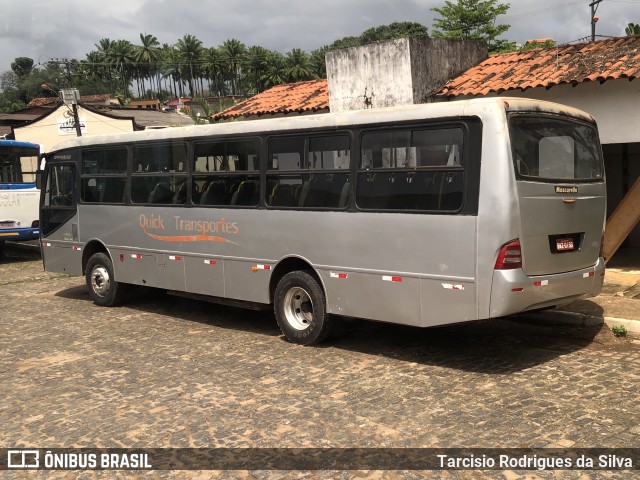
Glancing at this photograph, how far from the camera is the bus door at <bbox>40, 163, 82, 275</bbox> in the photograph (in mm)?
12016

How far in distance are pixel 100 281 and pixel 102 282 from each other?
0.06m

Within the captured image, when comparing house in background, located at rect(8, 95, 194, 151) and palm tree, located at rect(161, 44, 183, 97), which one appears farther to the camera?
palm tree, located at rect(161, 44, 183, 97)

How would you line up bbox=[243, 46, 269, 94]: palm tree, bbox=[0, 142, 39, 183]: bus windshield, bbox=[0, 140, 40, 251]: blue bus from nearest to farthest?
bbox=[0, 140, 40, 251]: blue bus, bbox=[0, 142, 39, 183]: bus windshield, bbox=[243, 46, 269, 94]: palm tree

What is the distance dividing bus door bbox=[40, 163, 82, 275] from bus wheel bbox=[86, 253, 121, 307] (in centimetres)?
36

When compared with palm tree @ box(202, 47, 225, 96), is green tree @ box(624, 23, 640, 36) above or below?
below

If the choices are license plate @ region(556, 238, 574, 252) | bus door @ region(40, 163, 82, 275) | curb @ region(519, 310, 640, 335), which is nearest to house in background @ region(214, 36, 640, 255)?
curb @ region(519, 310, 640, 335)

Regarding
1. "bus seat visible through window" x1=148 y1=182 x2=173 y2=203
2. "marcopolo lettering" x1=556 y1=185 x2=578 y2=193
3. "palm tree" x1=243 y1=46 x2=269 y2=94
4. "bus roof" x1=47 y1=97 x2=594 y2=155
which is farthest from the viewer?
"palm tree" x1=243 y1=46 x2=269 y2=94

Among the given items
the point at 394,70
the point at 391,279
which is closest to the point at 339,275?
the point at 391,279

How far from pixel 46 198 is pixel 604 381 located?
10.1 metres

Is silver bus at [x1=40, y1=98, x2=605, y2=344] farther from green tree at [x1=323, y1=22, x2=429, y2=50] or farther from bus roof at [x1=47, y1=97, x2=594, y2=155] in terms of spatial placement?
green tree at [x1=323, y1=22, x2=429, y2=50]

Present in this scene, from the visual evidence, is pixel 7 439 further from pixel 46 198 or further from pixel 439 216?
pixel 46 198

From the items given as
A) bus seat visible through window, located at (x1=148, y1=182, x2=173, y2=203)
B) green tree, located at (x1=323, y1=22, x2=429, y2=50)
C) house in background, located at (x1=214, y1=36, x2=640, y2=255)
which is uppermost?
green tree, located at (x1=323, y1=22, x2=429, y2=50)

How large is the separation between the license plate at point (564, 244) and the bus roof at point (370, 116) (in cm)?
137

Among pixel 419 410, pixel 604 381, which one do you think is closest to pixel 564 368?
pixel 604 381
